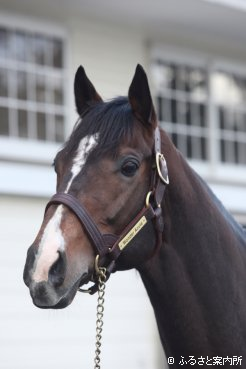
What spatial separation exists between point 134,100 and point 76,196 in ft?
1.87

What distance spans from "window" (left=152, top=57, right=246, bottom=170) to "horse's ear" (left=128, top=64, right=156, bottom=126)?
21.5ft

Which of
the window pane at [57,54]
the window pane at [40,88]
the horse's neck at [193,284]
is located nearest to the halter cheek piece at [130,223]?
the horse's neck at [193,284]

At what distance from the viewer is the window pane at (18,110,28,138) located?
918 centimetres

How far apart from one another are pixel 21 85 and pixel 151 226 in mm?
5931

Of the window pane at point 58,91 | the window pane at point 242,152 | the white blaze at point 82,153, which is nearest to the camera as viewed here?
the white blaze at point 82,153

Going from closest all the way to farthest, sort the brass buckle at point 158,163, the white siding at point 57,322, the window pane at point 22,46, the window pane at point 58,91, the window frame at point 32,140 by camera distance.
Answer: the brass buckle at point 158,163, the white siding at point 57,322, the window frame at point 32,140, the window pane at point 22,46, the window pane at point 58,91

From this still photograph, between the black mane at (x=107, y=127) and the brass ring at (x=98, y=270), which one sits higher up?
the black mane at (x=107, y=127)

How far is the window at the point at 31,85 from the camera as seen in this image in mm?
9094

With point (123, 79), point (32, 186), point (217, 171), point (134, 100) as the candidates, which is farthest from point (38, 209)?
point (134, 100)

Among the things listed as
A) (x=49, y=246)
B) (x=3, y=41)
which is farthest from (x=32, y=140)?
(x=49, y=246)

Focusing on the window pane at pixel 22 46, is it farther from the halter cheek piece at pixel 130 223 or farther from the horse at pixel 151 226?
the halter cheek piece at pixel 130 223

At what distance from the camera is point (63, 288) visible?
3219 millimetres

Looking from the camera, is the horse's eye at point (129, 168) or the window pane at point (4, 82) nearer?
the horse's eye at point (129, 168)

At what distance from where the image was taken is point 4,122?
907 centimetres
